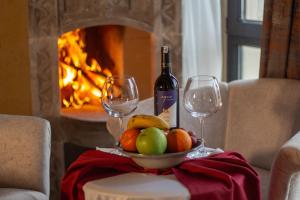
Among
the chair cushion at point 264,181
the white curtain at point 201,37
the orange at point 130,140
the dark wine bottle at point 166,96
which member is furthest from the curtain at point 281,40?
the orange at point 130,140

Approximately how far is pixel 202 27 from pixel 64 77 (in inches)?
30.3

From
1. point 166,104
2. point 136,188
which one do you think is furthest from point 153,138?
point 166,104

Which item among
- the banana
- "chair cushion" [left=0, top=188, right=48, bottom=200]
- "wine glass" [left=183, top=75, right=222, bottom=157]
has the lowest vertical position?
"chair cushion" [left=0, top=188, right=48, bottom=200]

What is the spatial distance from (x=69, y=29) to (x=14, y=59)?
30 cm

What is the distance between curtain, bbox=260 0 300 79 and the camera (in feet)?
9.52

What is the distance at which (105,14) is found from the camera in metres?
3.38

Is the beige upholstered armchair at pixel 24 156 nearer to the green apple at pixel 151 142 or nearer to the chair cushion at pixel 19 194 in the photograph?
the chair cushion at pixel 19 194

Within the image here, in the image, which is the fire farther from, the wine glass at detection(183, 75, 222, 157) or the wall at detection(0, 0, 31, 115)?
the wine glass at detection(183, 75, 222, 157)

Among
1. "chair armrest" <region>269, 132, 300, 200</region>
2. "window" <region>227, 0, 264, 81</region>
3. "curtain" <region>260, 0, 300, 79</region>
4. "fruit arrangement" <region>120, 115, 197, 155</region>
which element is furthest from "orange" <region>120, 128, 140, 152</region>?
"window" <region>227, 0, 264, 81</region>

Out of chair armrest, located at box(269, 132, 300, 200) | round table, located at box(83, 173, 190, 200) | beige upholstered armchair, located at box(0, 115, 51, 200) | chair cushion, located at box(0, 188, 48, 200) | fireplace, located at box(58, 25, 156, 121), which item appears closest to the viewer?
round table, located at box(83, 173, 190, 200)

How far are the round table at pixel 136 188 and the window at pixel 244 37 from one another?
1.74 metres

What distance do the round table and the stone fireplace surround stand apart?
1.40m

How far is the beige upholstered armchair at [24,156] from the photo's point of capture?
253cm

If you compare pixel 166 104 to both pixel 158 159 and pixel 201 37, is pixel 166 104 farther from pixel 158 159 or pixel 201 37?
pixel 201 37
